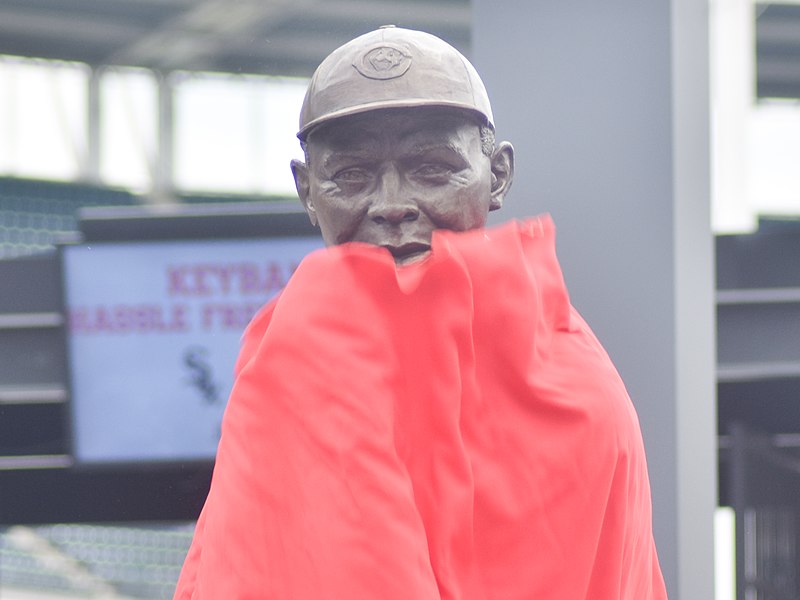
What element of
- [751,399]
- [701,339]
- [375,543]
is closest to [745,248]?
[751,399]

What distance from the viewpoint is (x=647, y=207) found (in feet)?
6.11

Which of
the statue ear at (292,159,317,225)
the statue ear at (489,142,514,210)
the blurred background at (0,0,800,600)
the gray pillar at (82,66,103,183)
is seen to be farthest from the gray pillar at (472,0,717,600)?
the gray pillar at (82,66,103,183)

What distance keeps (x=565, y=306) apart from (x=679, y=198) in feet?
2.37

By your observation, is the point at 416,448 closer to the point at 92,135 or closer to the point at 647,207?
the point at 647,207

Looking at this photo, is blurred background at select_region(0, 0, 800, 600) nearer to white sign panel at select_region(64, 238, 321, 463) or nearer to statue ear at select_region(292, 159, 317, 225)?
white sign panel at select_region(64, 238, 321, 463)

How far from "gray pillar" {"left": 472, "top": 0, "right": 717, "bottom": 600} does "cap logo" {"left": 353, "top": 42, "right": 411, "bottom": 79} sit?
0.76 meters

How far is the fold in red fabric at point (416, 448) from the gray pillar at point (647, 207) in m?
0.77

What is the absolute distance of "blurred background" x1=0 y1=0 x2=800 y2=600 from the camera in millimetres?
3592

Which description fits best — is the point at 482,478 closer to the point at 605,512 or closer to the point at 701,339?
the point at 605,512

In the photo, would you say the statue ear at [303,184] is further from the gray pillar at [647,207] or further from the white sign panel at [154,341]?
the white sign panel at [154,341]

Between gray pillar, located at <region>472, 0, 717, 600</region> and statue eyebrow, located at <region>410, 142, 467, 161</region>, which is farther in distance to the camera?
gray pillar, located at <region>472, 0, 717, 600</region>

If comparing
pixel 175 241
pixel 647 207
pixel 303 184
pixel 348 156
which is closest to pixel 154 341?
pixel 175 241

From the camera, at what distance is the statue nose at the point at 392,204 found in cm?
116

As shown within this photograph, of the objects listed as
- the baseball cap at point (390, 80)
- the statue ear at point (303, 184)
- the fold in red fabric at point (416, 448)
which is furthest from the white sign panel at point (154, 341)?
the fold in red fabric at point (416, 448)
